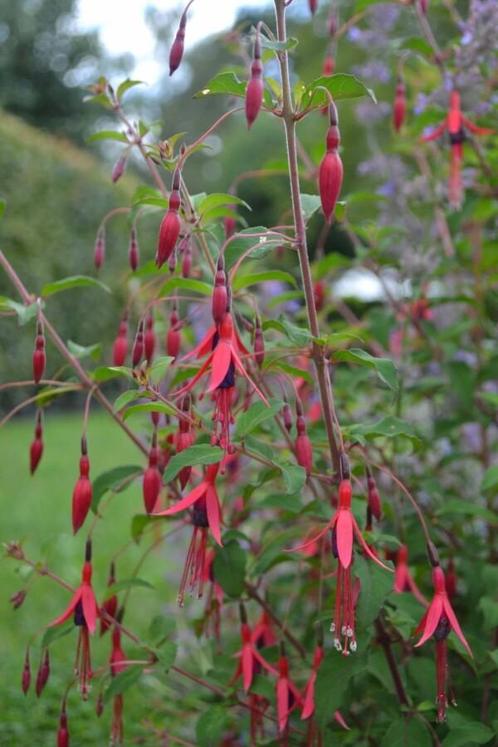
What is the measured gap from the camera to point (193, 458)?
2.70ft

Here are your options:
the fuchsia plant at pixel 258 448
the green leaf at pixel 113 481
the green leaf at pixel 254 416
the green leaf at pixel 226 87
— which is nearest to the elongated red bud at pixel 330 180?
the fuchsia plant at pixel 258 448

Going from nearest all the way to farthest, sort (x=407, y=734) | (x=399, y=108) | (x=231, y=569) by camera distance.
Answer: (x=407, y=734)
(x=231, y=569)
(x=399, y=108)

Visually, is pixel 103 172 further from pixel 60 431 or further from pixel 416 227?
pixel 416 227

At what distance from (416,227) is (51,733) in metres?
1.33

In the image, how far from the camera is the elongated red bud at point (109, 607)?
42.7 inches

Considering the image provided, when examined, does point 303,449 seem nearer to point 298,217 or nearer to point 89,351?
point 298,217

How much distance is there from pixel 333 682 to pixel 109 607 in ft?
1.14

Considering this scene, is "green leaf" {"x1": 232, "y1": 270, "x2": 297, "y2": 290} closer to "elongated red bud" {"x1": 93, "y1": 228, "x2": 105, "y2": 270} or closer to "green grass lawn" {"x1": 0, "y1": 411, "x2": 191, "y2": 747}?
"elongated red bud" {"x1": 93, "y1": 228, "x2": 105, "y2": 270}

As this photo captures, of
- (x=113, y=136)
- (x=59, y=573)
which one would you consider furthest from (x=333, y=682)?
(x=59, y=573)

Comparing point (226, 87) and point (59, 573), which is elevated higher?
point (226, 87)

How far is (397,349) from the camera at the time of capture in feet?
5.14

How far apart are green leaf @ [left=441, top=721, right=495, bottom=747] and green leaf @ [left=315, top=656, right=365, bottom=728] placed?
4.9 inches

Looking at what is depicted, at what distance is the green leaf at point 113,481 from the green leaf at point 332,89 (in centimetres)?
51

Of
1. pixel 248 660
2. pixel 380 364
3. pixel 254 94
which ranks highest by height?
pixel 254 94
